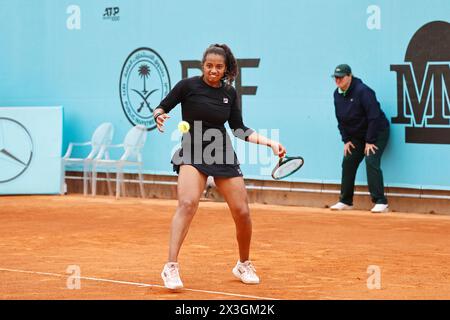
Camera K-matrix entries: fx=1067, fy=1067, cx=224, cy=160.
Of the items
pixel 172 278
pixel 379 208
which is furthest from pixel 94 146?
pixel 172 278

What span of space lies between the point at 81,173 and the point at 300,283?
10.4 metres

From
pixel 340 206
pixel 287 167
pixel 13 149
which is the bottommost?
pixel 340 206

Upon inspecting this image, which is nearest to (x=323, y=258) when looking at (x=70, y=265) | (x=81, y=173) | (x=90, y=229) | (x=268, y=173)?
(x=70, y=265)

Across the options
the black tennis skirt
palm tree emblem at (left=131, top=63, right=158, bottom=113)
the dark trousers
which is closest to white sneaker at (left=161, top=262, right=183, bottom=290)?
the black tennis skirt

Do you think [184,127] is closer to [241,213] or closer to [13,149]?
[241,213]

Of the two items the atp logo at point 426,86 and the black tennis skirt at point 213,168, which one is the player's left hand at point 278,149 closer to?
the black tennis skirt at point 213,168

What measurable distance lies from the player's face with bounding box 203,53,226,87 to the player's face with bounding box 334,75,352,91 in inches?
248

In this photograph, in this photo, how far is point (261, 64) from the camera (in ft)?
53.3

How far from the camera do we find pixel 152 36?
17.5 metres

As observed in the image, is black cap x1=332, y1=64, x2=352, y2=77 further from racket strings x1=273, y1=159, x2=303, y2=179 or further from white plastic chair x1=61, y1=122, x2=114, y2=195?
racket strings x1=273, y1=159, x2=303, y2=179

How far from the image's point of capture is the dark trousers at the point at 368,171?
14914mm

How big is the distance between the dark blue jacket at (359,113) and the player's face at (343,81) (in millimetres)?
67

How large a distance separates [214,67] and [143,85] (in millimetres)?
9086

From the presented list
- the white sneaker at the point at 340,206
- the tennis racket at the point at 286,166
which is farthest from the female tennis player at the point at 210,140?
the white sneaker at the point at 340,206
